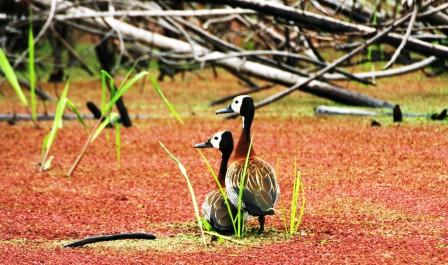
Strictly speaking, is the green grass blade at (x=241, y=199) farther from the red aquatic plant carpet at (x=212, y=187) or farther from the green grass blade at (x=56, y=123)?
the green grass blade at (x=56, y=123)

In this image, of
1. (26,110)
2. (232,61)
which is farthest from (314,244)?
(26,110)

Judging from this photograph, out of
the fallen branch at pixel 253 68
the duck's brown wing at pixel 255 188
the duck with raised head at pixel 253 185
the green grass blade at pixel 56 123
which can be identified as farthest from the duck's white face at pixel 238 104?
the fallen branch at pixel 253 68

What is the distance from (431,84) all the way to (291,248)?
529cm

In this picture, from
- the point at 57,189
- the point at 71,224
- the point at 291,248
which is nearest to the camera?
the point at 291,248

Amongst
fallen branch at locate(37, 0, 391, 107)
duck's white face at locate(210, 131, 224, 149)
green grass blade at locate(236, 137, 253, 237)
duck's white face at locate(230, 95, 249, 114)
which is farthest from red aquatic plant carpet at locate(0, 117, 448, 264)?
fallen branch at locate(37, 0, 391, 107)

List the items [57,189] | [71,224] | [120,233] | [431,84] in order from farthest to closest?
[431,84] → [57,189] → [71,224] → [120,233]

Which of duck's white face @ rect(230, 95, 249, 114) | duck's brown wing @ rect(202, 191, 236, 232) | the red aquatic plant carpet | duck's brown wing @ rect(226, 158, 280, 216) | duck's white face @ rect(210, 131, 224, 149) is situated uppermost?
duck's white face @ rect(230, 95, 249, 114)

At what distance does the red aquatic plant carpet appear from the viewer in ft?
12.2

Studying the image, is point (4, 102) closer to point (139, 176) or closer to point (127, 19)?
point (127, 19)

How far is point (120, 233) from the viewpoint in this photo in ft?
13.0

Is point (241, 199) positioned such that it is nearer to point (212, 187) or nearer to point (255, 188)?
point (255, 188)

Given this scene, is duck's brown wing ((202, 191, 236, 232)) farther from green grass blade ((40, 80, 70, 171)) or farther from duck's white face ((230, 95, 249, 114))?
green grass blade ((40, 80, 70, 171))

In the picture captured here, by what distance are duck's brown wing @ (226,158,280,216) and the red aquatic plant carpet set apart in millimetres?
131

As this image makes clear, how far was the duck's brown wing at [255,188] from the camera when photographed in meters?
3.71
